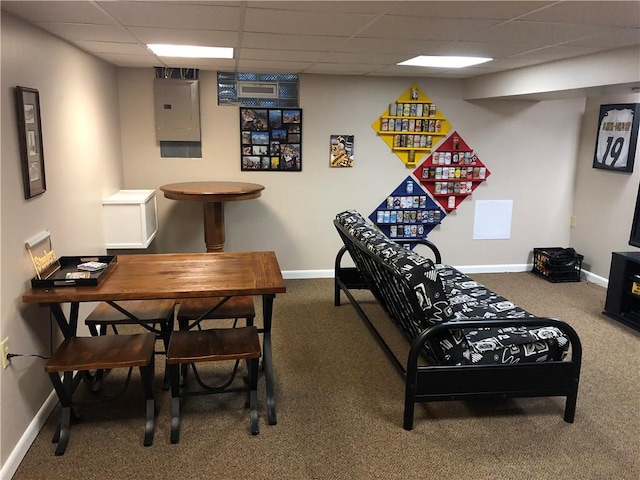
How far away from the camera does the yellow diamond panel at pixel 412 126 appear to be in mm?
4984

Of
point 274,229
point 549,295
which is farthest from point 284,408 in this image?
point 549,295

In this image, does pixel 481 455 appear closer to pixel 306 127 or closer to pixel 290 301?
pixel 290 301

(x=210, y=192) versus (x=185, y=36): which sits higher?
(x=185, y=36)

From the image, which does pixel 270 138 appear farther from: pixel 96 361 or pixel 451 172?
pixel 96 361

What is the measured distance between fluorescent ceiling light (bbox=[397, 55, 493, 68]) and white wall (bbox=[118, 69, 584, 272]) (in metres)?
0.93

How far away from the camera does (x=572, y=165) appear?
17.9ft

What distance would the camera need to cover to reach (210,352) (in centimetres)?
245

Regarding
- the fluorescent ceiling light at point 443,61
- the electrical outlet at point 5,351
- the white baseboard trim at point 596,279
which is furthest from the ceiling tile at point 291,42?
the white baseboard trim at point 596,279

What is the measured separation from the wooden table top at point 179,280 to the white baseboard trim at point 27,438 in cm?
67

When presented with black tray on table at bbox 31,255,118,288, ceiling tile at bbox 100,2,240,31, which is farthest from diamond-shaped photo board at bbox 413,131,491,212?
black tray on table at bbox 31,255,118,288

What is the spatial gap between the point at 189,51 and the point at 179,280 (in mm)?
1862

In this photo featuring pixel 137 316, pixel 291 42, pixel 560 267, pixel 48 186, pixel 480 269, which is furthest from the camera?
pixel 480 269

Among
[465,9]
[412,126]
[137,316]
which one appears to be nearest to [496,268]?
[412,126]

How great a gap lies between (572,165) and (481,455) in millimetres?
4081
